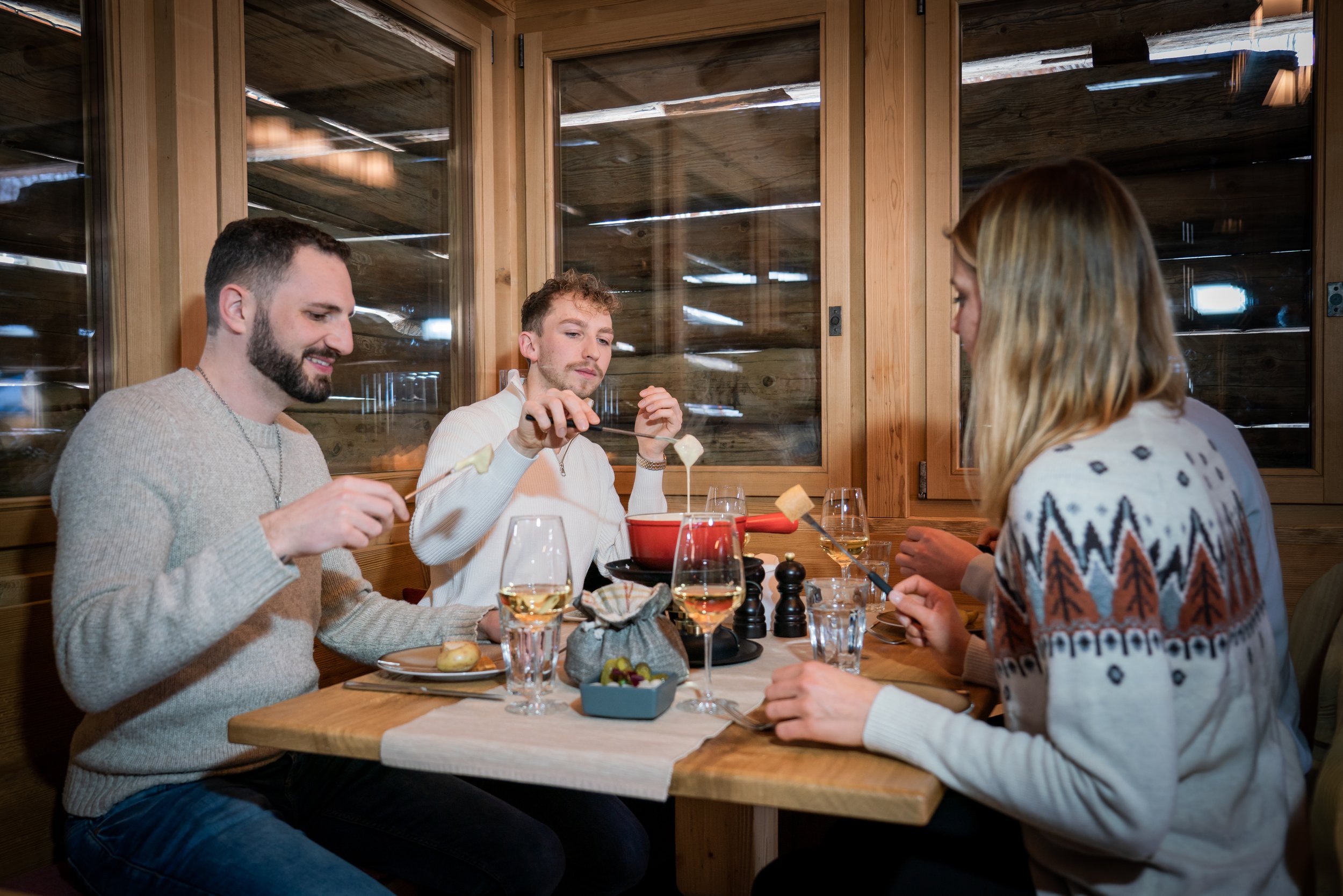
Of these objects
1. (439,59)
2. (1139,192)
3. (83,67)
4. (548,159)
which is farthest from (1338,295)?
(83,67)

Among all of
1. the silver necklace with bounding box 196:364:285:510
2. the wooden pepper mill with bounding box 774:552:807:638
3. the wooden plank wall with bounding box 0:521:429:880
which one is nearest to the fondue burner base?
the wooden pepper mill with bounding box 774:552:807:638

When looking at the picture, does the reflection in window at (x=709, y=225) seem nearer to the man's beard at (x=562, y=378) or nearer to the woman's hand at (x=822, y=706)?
the man's beard at (x=562, y=378)

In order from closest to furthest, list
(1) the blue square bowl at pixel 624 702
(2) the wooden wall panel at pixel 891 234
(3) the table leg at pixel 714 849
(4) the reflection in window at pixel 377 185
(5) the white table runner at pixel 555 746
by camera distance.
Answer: (5) the white table runner at pixel 555 746, (1) the blue square bowl at pixel 624 702, (3) the table leg at pixel 714 849, (4) the reflection in window at pixel 377 185, (2) the wooden wall panel at pixel 891 234

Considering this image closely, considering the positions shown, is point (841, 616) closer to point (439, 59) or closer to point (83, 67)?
point (83, 67)

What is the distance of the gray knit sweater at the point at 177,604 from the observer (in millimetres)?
1285

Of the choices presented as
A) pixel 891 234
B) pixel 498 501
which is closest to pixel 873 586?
pixel 498 501

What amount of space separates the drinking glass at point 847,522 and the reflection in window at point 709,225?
116 centimetres

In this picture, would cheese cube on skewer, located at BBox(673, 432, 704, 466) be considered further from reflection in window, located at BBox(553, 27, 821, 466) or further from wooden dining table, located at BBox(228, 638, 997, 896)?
reflection in window, located at BBox(553, 27, 821, 466)

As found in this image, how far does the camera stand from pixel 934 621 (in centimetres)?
154

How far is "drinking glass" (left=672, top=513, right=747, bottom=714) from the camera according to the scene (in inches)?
49.9

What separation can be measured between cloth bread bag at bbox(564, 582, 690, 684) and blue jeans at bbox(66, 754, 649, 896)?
0.41m

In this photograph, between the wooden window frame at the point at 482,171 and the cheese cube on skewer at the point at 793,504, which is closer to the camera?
the cheese cube on skewer at the point at 793,504

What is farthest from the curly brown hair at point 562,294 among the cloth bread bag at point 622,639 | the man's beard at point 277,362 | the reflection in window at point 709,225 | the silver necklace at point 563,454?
the cloth bread bag at point 622,639

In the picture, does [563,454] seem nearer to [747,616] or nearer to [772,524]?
[772,524]
